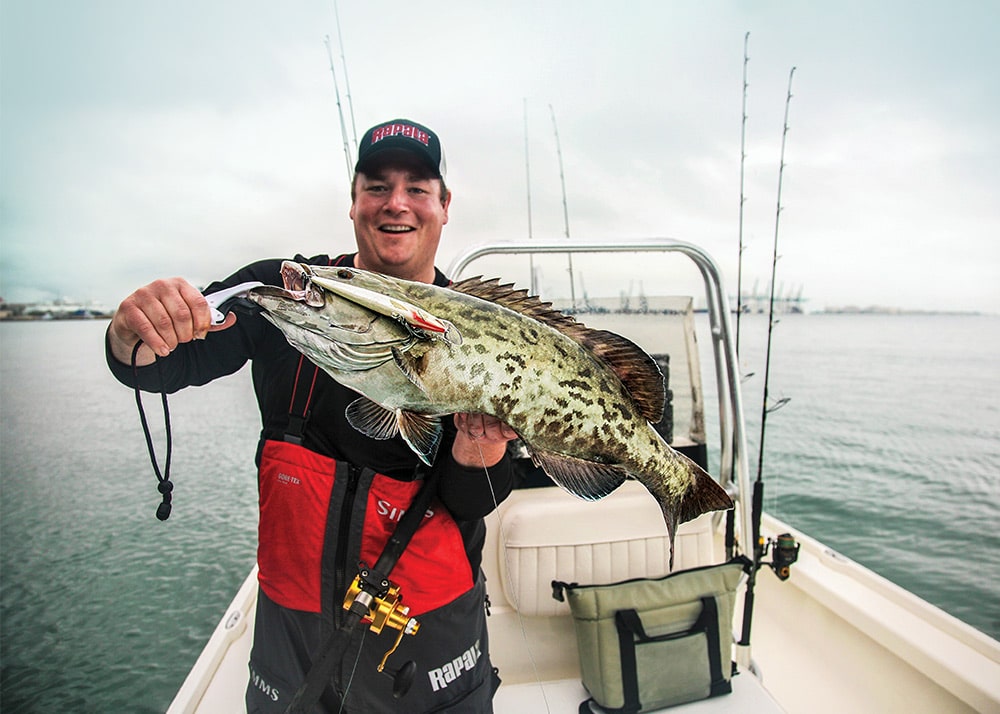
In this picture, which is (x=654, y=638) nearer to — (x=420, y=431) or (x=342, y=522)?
(x=342, y=522)

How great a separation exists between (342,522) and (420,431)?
78 cm

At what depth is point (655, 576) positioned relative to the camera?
11.0ft

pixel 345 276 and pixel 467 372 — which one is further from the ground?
pixel 345 276

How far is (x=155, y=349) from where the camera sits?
134 cm

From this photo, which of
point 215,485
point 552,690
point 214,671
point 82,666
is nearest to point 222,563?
point 82,666

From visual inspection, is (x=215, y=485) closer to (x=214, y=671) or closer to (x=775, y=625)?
(x=214, y=671)

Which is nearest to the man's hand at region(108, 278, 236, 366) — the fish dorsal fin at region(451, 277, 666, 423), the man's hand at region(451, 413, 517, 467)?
the fish dorsal fin at region(451, 277, 666, 423)

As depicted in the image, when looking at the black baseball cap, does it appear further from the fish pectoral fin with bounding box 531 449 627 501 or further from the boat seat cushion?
the boat seat cushion

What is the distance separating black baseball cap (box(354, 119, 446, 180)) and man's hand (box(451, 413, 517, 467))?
3.80ft

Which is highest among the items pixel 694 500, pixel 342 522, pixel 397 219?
pixel 397 219

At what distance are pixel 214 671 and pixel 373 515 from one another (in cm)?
211

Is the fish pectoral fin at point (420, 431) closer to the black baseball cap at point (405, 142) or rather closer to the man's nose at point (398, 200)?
the man's nose at point (398, 200)

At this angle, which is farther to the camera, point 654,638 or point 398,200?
point 654,638

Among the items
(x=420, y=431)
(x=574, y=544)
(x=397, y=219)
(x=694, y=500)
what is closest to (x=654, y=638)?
(x=574, y=544)
